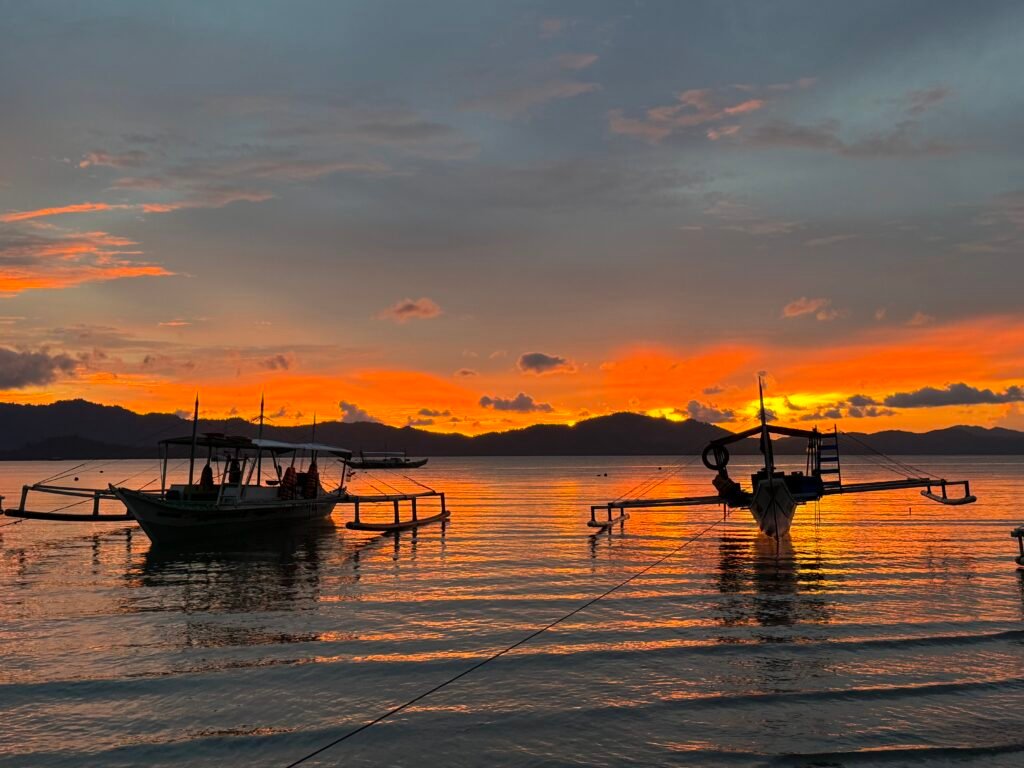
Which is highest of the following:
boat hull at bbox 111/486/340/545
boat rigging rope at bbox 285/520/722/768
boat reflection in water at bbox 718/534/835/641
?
boat hull at bbox 111/486/340/545

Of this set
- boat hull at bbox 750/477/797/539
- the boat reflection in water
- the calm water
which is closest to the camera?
the calm water

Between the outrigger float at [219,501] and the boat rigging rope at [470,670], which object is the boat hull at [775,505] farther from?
the outrigger float at [219,501]

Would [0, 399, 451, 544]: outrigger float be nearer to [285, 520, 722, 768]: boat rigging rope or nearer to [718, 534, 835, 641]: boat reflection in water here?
[285, 520, 722, 768]: boat rigging rope

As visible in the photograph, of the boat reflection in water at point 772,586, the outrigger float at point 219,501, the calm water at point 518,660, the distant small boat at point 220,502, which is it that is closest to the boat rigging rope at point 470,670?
the calm water at point 518,660

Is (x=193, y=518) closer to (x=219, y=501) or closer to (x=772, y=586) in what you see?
(x=219, y=501)

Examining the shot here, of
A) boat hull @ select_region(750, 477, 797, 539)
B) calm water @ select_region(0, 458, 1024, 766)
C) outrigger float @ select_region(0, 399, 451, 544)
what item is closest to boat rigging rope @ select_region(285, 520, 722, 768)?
calm water @ select_region(0, 458, 1024, 766)

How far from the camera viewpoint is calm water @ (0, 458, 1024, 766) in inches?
509

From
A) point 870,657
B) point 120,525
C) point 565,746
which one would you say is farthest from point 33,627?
point 120,525

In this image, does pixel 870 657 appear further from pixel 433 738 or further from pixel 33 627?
pixel 33 627

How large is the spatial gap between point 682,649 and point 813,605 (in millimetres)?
8194

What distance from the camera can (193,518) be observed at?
41906 mm

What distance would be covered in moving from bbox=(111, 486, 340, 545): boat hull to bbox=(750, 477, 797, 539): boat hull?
3130cm

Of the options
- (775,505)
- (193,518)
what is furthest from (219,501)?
(775,505)

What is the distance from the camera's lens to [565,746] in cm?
1277
